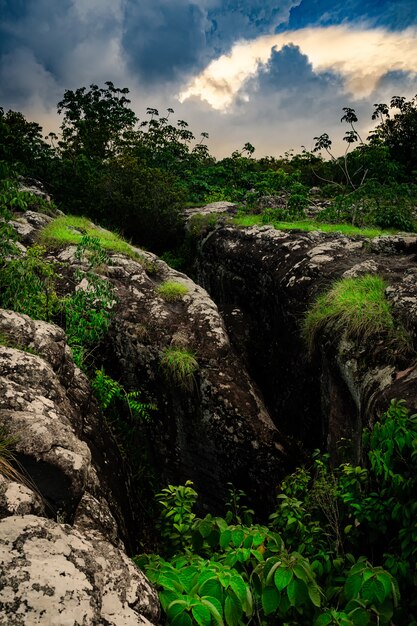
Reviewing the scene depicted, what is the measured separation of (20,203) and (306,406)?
20.0 ft

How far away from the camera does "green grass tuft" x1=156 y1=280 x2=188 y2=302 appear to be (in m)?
8.95

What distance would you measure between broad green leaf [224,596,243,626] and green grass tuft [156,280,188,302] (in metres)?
7.28

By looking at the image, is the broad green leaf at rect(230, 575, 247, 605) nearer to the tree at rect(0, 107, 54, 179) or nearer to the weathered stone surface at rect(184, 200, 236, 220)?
the weathered stone surface at rect(184, 200, 236, 220)

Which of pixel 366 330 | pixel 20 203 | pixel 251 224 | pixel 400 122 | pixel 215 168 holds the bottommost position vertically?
pixel 366 330

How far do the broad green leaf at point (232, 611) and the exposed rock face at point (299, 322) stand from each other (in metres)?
3.00

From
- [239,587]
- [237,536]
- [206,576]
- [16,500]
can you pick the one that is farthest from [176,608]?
[16,500]

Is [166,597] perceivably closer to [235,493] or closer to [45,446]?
[45,446]

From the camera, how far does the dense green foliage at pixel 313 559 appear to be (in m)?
1.95

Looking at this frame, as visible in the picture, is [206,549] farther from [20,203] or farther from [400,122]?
[400,122]

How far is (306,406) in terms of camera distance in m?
7.77

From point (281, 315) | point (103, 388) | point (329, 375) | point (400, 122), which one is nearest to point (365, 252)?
point (281, 315)

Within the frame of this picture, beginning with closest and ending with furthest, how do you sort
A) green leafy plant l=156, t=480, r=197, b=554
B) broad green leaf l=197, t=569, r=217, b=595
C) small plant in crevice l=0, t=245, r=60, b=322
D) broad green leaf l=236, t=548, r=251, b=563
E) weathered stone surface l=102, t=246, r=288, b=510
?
broad green leaf l=197, t=569, r=217, b=595, broad green leaf l=236, t=548, r=251, b=563, green leafy plant l=156, t=480, r=197, b=554, small plant in crevice l=0, t=245, r=60, b=322, weathered stone surface l=102, t=246, r=288, b=510

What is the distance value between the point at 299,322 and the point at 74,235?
6.21 metres

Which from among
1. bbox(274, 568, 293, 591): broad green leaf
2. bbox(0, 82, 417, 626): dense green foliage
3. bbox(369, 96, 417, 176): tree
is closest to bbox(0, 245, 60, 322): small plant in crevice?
bbox(0, 82, 417, 626): dense green foliage
